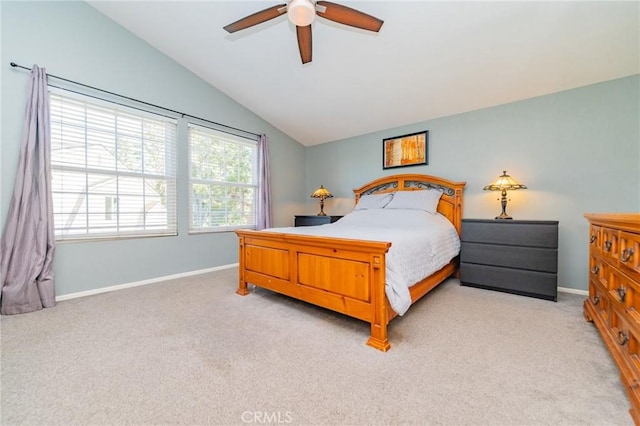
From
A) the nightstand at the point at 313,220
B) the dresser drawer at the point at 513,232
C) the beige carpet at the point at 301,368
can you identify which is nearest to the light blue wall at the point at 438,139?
the dresser drawer at the point at 513,232

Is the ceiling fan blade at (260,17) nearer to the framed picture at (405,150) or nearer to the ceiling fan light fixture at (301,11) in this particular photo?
the ceiling fan light fixture at (301,11)

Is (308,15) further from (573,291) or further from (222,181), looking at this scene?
(573,291)

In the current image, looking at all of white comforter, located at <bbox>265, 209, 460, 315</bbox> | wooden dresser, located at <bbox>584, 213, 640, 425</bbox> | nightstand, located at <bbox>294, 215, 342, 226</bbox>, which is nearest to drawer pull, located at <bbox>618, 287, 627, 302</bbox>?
wooden dresser, located at <bbox>584, 213, 640, 425</bbox>

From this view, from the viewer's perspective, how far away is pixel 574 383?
4.33 feet

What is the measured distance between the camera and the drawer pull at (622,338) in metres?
1.28

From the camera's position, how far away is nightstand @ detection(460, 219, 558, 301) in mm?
2514

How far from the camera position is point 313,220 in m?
4.43

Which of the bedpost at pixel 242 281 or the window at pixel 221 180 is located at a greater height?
the window at pixel 221 180

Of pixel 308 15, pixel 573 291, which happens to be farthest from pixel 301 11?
pixel 573 291

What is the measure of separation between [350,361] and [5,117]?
3591mm

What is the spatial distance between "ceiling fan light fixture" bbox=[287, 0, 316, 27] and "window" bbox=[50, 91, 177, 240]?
8.07ft

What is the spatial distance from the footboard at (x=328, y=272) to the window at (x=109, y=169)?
1567 millimetres

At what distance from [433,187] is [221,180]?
126 inches

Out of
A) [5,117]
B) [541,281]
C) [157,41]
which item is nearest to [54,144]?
[5,117]
